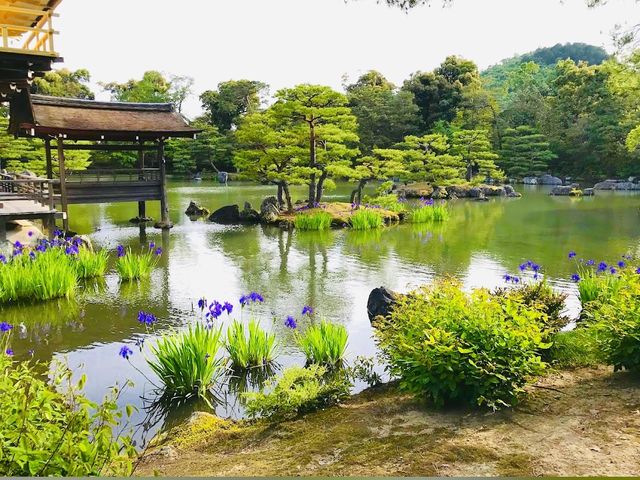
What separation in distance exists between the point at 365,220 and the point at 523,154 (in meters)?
19.0

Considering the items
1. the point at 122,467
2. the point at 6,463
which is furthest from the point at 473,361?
the point at 6,463

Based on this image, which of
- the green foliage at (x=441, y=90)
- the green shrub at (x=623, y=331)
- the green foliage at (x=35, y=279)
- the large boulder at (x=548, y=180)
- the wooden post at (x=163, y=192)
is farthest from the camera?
the green foliage at (x=441, y=90)

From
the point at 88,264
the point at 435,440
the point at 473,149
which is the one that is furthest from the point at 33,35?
the point at 473,149

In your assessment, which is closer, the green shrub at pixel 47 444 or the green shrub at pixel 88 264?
the green shrub at pixel 47 444

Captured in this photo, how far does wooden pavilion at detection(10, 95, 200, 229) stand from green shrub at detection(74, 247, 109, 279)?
4.24m

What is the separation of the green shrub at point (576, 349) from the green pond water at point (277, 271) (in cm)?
143

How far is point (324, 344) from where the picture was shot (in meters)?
4.37

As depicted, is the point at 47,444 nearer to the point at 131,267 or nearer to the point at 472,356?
the point at 472,356

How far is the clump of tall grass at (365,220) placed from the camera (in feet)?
43.6

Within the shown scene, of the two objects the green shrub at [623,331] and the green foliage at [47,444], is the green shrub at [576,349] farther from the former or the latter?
the green foliage at [47,444]

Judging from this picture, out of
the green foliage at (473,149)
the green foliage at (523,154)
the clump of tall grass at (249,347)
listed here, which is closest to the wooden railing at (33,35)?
the clump of tall grass at (249,347)

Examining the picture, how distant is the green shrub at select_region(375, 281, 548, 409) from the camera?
9.12 feet

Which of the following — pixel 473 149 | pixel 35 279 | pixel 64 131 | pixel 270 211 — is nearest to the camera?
pixel 35 279

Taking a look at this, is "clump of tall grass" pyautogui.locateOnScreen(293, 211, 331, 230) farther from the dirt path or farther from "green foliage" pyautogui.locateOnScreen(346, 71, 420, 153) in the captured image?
"green foliage" pyautogui.locateOnScreen(346, 71, 420, 153)
